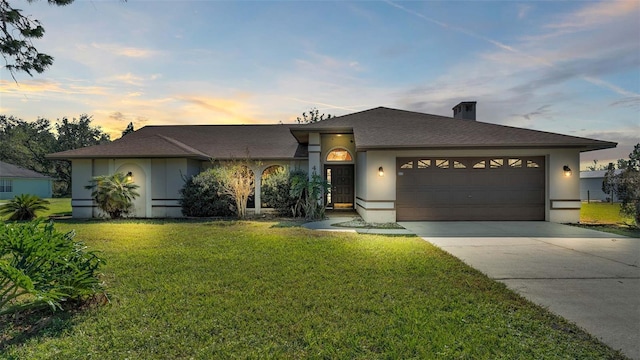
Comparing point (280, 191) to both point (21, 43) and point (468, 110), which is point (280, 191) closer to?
point (21, 43)

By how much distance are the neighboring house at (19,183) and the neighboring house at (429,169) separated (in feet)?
71.3

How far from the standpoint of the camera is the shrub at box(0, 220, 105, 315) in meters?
3.01

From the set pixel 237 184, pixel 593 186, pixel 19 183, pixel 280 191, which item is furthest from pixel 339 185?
pixel 19 183

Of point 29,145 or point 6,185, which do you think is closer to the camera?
point 6,185

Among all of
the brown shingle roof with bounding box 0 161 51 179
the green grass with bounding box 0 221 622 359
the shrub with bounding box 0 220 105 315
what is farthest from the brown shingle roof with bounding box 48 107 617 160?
the brown shingle roof with bounding box 0 161 51 179

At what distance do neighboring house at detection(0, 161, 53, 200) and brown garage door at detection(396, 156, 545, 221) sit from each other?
1323 inches

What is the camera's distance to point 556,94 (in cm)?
1301

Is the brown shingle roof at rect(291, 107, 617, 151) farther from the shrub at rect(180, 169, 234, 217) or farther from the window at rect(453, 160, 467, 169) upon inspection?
the shrub at rect(180, 169, 234, 217)

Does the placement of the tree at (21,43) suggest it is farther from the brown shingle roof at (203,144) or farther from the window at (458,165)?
the window at (458,165)

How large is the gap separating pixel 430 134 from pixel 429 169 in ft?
4.86

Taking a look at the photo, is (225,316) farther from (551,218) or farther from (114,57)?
(551,218)

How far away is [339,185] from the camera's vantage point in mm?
15086

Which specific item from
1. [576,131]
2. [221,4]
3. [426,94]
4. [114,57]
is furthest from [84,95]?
[576,131]

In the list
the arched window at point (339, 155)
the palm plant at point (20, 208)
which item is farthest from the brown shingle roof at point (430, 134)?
the palm plant at point (20, 208)
